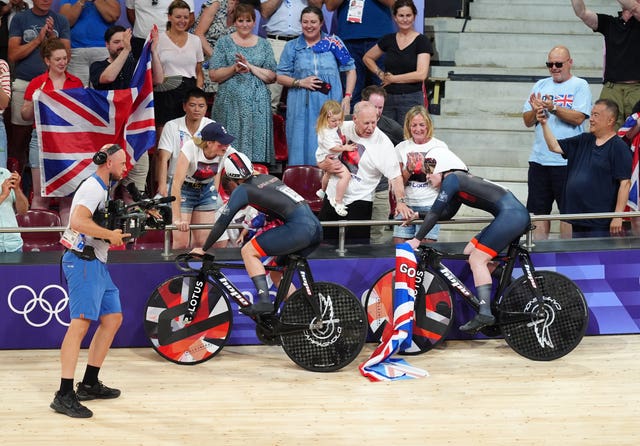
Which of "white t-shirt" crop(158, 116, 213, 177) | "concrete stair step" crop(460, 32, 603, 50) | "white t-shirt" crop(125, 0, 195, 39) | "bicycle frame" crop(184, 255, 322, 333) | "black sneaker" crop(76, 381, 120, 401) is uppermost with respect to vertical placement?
"white t-shirt" crop(125, 0, 195, 39)

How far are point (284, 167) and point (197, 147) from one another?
2.56 meters

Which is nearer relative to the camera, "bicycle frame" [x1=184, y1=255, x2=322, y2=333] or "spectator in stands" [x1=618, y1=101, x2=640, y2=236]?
"bicycle frame" [x1=184, y1=255, x2=322, y2=333]

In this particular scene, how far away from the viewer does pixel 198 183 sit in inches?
363

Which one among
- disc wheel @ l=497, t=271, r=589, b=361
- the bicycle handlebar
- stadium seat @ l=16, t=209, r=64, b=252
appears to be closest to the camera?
the bicycle handlebar

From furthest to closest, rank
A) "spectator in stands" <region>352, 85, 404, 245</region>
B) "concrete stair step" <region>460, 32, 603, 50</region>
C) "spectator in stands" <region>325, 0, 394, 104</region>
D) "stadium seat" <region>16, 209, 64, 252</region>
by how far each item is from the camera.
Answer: "concrete stair step" <region>460, 32, 603, 50</region> < "spectator in stands" <region>325, 0, 394, 104</region> < "spectator in stands" <region>352, 85, 404, 245</region> < "stadium seat" <region>16, 209, 64, 252</region>

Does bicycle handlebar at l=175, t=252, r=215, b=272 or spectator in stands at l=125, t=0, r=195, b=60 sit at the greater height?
spectator in stands at l=125, t=0, r=195, b=60

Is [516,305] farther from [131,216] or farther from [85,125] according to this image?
[85,125]

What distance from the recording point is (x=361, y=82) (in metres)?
11.6

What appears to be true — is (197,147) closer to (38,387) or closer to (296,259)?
(296,259)

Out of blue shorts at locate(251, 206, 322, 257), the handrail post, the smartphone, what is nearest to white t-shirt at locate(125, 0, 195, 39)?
the smartphone

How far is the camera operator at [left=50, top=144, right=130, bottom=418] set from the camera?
7184 mm

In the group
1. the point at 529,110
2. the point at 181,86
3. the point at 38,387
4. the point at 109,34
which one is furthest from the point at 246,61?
the point at 38,387

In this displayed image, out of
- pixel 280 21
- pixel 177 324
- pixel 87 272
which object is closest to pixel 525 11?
pixel 280 21

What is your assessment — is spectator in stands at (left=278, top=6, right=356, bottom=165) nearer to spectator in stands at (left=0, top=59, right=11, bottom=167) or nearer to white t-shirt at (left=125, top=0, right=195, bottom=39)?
white t-shirt at (left=125, top=0, right=195, bottom=39)
